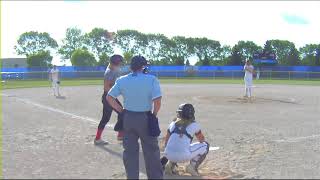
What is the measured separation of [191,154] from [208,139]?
3646 mm

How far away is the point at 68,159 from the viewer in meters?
8.65

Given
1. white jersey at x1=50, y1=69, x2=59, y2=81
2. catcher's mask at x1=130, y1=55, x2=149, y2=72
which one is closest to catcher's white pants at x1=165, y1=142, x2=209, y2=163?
catcher's mask at x1=130, y1=55, x2=149, y2=72

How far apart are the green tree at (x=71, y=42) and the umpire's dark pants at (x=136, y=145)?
111968 mm

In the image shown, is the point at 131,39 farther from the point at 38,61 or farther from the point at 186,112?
the point at 186,112

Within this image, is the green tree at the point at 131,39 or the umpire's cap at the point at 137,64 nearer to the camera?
the umpire's cap at the point at 137,64

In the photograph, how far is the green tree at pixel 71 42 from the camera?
117 meters

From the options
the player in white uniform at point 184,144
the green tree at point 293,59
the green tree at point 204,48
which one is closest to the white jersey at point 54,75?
the player in white uniform at point 184,144

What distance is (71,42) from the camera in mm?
118375

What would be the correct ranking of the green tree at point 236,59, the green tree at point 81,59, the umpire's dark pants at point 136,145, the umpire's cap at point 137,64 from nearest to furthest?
1. the umpire's dark pants at point 136,145
2. the umpire's cap at point 137,64
3. the green tree at point 236,59
4. the green tree at point 81,59

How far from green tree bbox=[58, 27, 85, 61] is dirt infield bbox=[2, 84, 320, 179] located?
10068 centimetres

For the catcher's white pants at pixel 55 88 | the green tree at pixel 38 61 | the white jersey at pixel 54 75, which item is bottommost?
the catcher's white pants at pixel 55 88

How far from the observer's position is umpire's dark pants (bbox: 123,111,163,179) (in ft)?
22.7

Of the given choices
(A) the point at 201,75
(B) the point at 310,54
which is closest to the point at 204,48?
(B) the point at 310,54

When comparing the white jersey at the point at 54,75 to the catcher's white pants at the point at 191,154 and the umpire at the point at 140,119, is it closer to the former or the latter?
the catcher's white pants at the point at 191,154
